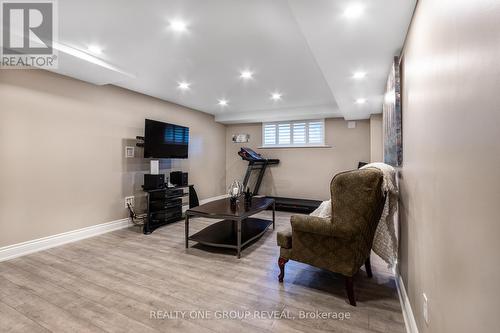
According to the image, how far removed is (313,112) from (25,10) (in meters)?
4.70

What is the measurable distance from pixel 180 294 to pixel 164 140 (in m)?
2.96

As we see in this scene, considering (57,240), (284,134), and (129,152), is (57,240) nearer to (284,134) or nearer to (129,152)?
(129,152)

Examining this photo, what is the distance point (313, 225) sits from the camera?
6.59ft

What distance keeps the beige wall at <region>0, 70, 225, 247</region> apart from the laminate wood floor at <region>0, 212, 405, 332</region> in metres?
0.54

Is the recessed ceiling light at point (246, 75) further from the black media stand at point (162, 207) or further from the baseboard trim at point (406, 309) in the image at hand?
the baseboard trim at point (406, 309)

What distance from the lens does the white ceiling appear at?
1854 millimetres

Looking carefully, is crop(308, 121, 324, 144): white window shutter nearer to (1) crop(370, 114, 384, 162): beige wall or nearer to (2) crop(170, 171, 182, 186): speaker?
(1) crop(370, 114, 384, 162): beige wall

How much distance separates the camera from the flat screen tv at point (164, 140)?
4.07m

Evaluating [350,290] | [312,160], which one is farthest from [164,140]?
[350,290]

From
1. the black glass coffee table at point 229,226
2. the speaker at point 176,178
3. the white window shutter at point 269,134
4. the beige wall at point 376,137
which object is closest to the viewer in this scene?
the black glass coffee table at point 229,226

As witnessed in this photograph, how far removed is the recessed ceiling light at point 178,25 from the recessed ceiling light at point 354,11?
1.36 meters

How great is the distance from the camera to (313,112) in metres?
5.37

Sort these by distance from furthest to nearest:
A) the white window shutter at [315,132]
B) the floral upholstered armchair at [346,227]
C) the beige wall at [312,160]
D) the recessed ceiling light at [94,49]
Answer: the white window shutter at [315,132], the beige wall at [312,160], the recessed ceiling light at [94,49], the floral upholstered armchair at [346,227]

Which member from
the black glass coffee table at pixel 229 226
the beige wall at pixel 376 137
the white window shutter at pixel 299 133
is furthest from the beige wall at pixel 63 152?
the beige wall at pixel 376 137
